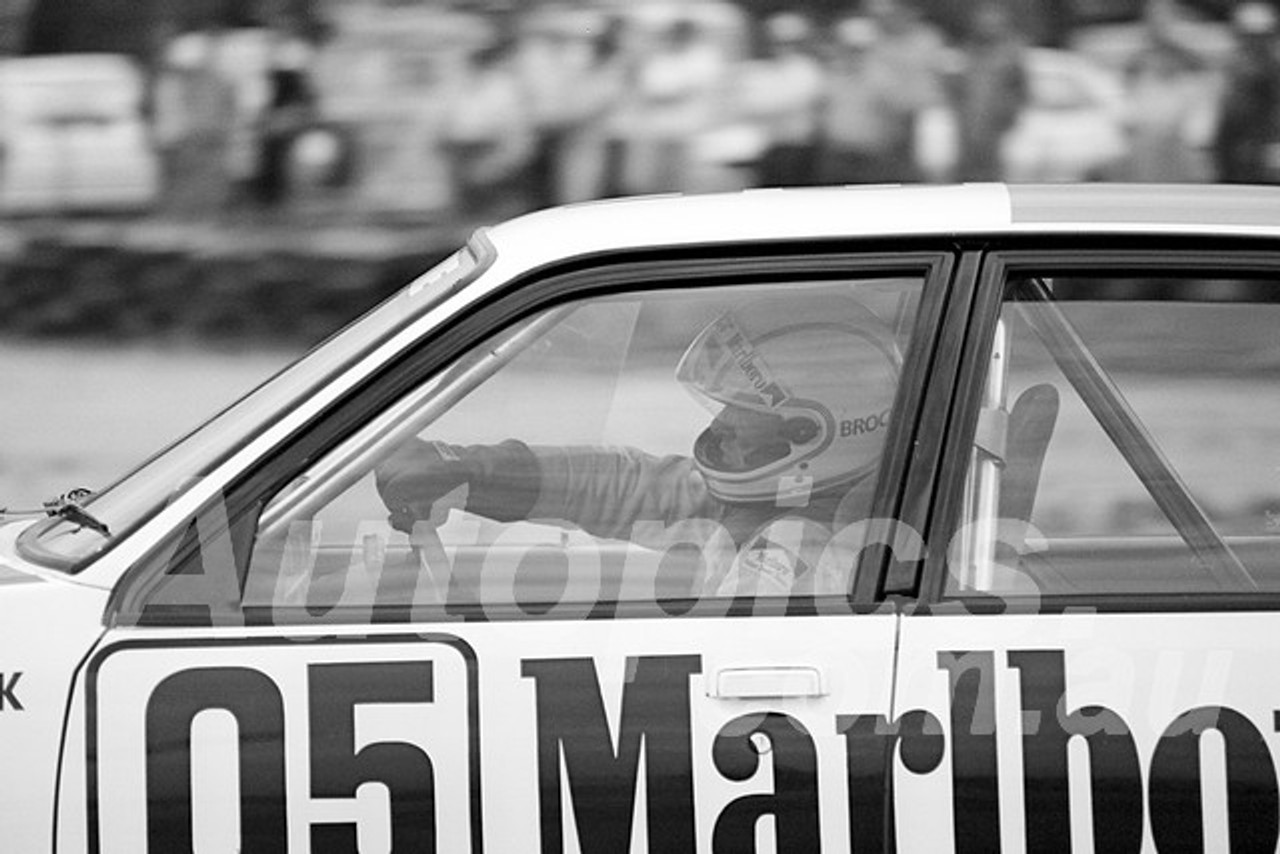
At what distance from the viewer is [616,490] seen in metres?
2.62

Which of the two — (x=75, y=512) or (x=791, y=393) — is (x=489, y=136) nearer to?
(x=75, y=512)

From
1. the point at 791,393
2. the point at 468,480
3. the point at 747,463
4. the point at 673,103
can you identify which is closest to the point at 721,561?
the point at 747,463

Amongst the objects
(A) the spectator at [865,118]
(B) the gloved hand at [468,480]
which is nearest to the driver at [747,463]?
(B) the gloved hand at [468,480]

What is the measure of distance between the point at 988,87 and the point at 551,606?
17.7 feet

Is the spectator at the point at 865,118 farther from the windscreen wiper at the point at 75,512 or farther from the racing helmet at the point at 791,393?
the racing helmet at the point at 791,393

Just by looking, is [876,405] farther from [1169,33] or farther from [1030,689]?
[1169,33]

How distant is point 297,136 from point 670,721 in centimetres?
555

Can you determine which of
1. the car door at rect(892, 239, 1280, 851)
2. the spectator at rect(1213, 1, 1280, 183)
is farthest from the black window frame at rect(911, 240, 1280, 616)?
the spectator at rect(1213, 1, 1280, 183)

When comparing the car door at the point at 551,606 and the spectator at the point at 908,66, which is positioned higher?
the spectator at the point at 908,66

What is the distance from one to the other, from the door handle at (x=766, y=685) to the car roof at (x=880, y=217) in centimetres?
59

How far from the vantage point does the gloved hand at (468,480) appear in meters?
2.56

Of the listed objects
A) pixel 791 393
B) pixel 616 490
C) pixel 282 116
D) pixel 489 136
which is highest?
pixel 282 116

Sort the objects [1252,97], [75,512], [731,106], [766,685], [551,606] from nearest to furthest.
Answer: [766,685] < [551,606] < [75,512] < [731,106] < [1252,97]

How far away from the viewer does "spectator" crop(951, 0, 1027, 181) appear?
7371 millimetres
